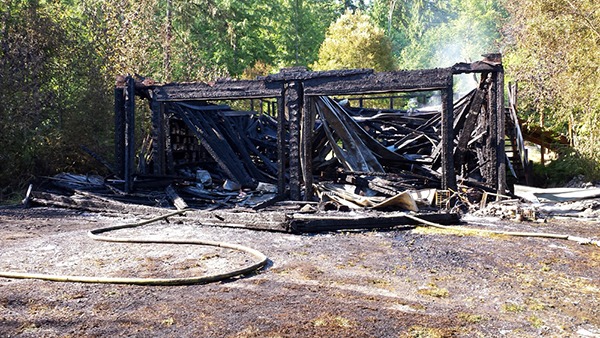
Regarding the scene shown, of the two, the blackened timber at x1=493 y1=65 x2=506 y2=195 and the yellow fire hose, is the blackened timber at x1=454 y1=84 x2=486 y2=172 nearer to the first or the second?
the blackened timber at x1=493 y1=65 x2=506 y2=195

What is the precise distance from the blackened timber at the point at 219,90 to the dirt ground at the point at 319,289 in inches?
176

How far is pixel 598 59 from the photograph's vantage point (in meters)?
12.7

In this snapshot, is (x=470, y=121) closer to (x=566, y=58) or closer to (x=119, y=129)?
(x=566, y=58)

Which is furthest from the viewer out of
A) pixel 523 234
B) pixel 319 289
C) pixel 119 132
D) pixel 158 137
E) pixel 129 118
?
pixel 119 132

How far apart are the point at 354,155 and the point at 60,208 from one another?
657cm

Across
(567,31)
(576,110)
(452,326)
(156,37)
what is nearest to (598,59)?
(567,31)

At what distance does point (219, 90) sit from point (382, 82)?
3709 millimetres

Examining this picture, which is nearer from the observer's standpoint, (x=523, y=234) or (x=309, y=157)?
(x=523, y=234)

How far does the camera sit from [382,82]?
10.7m

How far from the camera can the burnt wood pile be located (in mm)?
10594

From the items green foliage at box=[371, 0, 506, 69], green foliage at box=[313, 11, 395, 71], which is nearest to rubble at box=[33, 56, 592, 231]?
green foliage at box=[313, 11, 395, 71]

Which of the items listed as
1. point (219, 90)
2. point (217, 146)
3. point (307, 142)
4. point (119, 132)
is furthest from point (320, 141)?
point (119, 132)

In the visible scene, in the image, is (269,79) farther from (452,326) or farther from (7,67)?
(452,326)

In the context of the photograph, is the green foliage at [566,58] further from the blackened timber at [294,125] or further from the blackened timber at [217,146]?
the blackened timber at [217,146]
